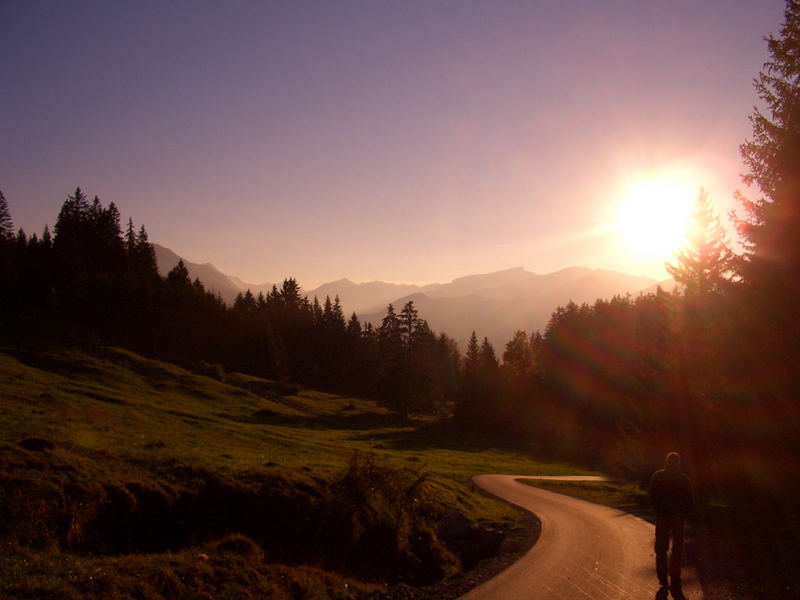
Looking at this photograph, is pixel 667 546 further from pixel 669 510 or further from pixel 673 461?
pixel 673 461

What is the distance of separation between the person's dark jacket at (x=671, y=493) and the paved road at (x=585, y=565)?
5.89ft

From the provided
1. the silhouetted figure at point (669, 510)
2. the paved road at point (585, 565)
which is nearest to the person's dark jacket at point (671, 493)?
the silhouetted figure at point (669, 510)

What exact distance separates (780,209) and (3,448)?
24.9 m

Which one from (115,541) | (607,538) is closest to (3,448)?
(115,541)

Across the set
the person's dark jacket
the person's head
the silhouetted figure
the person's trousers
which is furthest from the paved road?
the person's head

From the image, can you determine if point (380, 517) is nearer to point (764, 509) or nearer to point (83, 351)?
point (764, 509)

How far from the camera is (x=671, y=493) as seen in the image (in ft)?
38.8

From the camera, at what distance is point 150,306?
290ft

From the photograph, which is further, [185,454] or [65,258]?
[65,258]

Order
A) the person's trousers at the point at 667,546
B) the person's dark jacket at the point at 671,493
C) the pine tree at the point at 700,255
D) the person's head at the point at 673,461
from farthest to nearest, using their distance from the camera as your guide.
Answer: the pine tree at the point at 700,255 < the person's head at the point at 673,461 < the person's dark jacket at the point at 671,493 < the person's trousers at the point at 667,546

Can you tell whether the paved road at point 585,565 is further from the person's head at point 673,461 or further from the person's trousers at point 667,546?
the person's head at point 673,461

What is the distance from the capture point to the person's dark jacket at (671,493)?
11.7 meters

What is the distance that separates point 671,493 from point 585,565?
350 centimetres

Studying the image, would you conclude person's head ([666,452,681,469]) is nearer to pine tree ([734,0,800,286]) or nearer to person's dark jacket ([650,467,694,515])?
person's dark jacket ([650,467,694,515])
